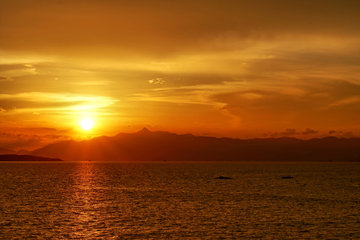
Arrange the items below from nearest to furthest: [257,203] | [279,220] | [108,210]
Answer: [279,220]
[108,210]
[257,203]

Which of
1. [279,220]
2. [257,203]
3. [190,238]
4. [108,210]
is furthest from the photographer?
[257,203]

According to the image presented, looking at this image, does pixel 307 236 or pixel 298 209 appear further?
pixel 298 209

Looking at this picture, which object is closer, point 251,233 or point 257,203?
point 251,233

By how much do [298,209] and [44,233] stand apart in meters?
52.1

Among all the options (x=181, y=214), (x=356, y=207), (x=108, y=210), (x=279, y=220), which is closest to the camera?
(x=279, y=220)

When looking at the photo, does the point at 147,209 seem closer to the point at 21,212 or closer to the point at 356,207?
the point at 21,212

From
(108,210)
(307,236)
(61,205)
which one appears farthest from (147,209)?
(307,236)

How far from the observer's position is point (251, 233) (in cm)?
5738

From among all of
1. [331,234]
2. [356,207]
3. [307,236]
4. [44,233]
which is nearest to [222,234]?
[307,236]

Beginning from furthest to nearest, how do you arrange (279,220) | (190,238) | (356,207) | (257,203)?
1. (257,203)
2. (356,207)
3. (279,220)
4. (190,238)

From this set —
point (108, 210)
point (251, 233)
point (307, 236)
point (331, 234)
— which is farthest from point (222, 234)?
point (108, 210)

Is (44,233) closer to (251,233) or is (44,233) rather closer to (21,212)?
(21,212)

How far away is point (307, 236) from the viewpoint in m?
55.3

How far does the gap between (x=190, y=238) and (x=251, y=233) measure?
9.72 meters
